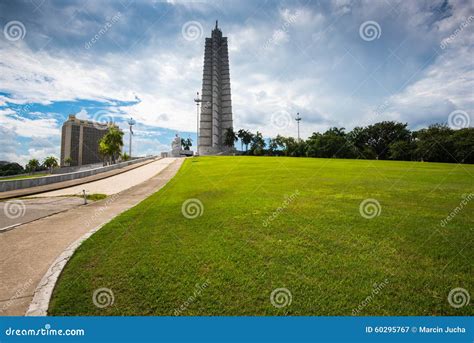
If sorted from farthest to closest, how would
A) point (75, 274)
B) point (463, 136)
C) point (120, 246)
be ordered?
point (463, 136) < point (120, 246) < point (75, 274)

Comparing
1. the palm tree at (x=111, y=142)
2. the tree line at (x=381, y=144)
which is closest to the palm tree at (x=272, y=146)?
the tree line at (x=381, y=144)

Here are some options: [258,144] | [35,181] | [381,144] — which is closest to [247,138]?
[258,144]

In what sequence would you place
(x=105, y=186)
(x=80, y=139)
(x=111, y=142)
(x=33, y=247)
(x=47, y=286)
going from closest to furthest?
(x=47, y=286), (x=33, y=247), (x=105, y=186), (x=111, y=142), (x=80, y=139)

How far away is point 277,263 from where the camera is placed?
545 cm

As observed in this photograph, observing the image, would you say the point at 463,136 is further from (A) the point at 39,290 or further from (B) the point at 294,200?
(A) the point at 39,290

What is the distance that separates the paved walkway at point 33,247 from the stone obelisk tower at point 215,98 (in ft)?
298

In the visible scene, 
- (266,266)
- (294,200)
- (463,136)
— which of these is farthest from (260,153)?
(266,266)

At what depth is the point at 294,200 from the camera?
435 inches

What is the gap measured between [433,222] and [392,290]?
4754 mm

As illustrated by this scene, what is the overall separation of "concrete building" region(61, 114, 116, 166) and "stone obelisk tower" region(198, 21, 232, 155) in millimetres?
69733

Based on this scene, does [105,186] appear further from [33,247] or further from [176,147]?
[176,147]

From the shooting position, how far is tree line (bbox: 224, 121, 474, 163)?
5138 centimetres

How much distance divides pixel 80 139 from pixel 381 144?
14302 cm

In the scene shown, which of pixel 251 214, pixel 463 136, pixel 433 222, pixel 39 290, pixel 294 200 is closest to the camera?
pixel 39 290
